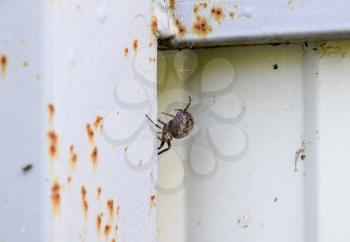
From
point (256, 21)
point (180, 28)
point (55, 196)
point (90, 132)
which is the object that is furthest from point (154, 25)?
point (55, 196)

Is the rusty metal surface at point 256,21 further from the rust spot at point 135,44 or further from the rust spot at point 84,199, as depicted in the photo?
the rust spot at point 84,199

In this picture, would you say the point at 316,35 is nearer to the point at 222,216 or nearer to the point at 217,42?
the point at 217,42

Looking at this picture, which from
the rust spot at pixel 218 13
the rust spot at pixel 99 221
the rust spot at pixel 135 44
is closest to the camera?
the rust spot at pixel 99 221

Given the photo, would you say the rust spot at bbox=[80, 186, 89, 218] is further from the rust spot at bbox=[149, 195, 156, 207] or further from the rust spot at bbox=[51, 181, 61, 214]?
the rust spot at bbox=[149, 195, 156, 207]

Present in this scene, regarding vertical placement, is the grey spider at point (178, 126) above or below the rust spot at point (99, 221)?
above

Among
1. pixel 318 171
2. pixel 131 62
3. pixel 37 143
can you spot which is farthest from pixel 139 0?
pixel 318 171

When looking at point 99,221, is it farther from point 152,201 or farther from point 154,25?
point 154,25

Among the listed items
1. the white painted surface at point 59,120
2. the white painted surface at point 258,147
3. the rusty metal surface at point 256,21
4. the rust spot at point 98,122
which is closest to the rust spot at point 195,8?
the rusty metal surface at point 256,21
